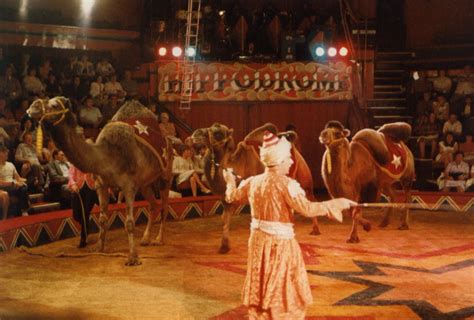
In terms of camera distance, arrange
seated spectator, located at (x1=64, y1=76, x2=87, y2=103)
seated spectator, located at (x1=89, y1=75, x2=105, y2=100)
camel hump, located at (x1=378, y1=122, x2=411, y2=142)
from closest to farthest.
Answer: camel hump, located at (x1=378, y1=122, x2=411, y2=142) → seated spectator, located at (x1=64, y1=76, x2=87, y2=103) → seated spectator, located at (x1=89, y1=75, x2=105, y2=100)

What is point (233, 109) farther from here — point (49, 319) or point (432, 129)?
point (49, 319)

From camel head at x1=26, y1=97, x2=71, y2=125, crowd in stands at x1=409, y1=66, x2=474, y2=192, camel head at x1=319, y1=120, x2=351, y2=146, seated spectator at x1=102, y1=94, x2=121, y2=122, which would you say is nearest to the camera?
A: camel head at x1=26, y1=97, x2=71, y2=125

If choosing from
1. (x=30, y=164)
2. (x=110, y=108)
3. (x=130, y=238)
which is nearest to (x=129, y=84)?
(x=110, y=108)

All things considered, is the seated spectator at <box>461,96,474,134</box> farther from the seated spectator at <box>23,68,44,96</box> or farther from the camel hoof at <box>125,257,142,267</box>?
the camel hoof at <box>125,257,142,267</box>

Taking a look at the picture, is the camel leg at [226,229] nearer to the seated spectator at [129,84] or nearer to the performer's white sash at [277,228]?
the performer's white sash at [277,228]

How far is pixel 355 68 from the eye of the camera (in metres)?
17.8

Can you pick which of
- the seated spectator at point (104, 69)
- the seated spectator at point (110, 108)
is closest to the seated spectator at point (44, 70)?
the seated spectator at point (104, 69)

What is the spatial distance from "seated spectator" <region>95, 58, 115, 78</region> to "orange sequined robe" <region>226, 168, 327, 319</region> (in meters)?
12.5

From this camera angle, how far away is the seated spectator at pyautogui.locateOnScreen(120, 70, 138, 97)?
17.6 metres

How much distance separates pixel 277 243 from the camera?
584cm

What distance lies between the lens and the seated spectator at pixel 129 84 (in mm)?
17609

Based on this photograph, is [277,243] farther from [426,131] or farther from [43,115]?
[426,131]

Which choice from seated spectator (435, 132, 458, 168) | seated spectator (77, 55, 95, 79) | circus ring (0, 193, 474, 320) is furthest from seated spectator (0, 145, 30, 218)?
seated spectator (435, 132, 458, 168)

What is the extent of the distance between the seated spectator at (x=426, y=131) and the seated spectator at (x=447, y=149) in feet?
1.55
